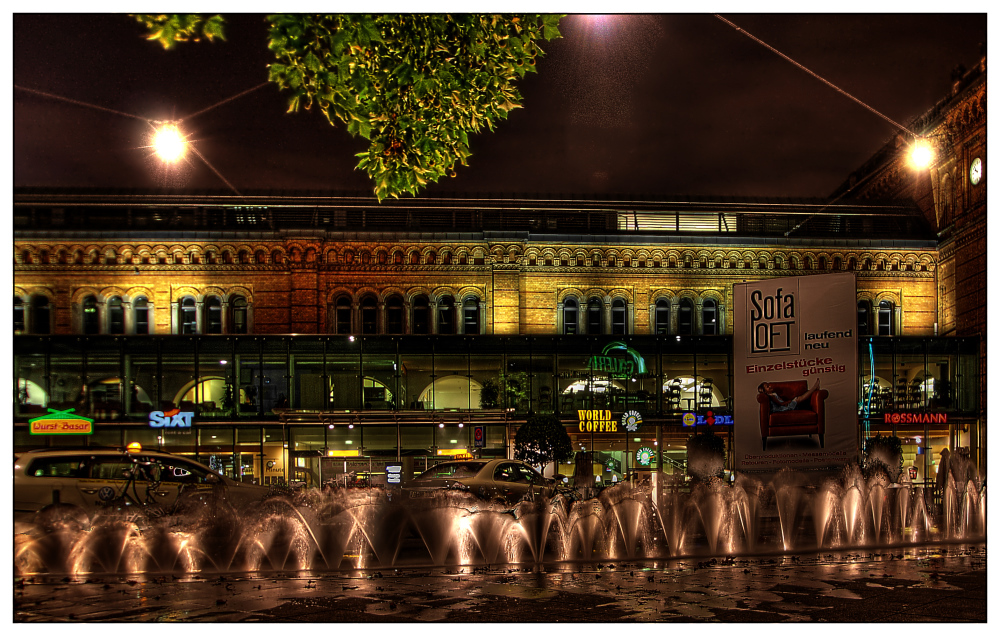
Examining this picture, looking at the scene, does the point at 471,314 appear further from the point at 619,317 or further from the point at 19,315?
the point at 19,315

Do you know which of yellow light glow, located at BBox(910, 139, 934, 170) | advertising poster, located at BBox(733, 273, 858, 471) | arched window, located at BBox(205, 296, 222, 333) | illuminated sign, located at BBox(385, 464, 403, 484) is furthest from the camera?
yellow light glow, located at BBox(910, 139, 934, 170)

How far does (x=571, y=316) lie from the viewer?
32.5 m

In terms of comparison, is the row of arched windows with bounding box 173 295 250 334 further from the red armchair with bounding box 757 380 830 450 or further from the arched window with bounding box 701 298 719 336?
the red armchair with bounding box 757 380 830 450

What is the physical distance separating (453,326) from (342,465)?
23.8 ft

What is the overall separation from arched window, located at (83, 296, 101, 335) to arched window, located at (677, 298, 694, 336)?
22639mm

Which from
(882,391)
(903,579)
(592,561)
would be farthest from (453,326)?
(903,579)

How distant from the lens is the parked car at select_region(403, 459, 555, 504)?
16.1 metres

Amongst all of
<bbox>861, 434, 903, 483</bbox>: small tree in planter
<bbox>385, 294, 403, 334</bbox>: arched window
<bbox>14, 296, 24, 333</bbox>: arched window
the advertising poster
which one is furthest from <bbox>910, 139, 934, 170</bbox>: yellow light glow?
<bbox>14, 296, 24, 333</bbox>: arched window

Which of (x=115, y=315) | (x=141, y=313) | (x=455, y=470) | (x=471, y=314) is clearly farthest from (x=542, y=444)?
(x=115, y=315)

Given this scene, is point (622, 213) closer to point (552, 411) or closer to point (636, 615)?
point (552, 411)

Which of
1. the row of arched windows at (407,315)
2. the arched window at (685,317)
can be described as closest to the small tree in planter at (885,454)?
the arched window at (685,317)

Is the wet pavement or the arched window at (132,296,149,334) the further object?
the arched window at (132,296,149,334)

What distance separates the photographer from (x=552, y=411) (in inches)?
1137

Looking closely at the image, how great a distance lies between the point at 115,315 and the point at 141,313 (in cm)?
99
